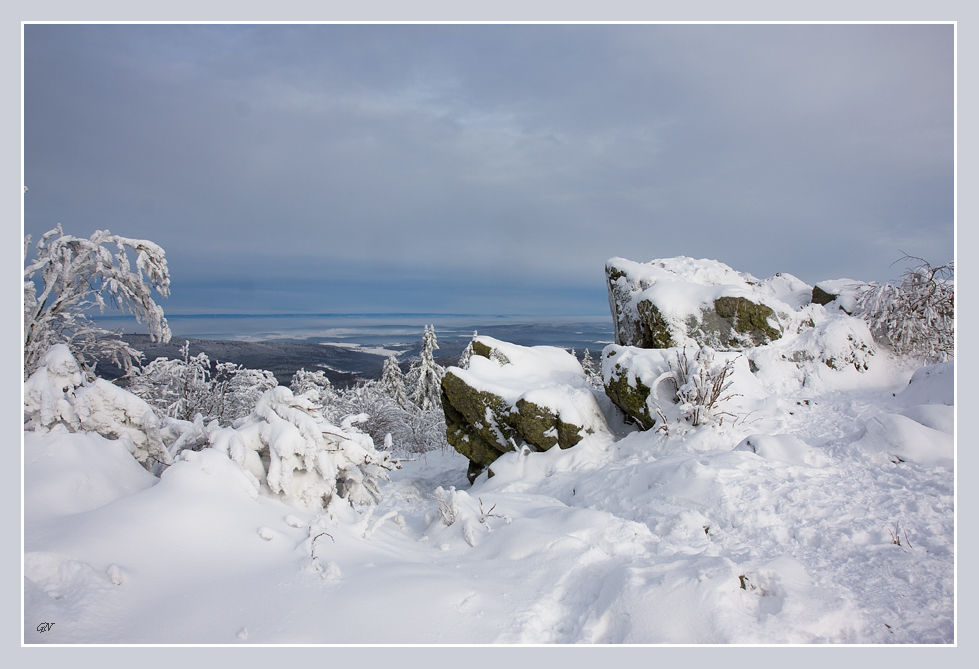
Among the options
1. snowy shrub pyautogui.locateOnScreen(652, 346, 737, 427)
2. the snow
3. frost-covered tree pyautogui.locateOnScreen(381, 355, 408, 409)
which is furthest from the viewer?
frost-covered tree pyautogui.locateOnScreen(381, 355, 408, 409)

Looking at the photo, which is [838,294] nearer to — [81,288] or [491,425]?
[491,425]

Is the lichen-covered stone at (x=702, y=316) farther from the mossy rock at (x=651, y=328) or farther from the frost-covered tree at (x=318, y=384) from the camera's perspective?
the frost-covered tree at (x=318, y=384)

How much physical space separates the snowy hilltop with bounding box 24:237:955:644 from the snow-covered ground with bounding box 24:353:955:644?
0.06 ft

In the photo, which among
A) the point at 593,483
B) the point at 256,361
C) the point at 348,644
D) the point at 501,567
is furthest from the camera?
the point at 256,361

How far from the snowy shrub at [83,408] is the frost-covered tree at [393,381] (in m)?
23.3

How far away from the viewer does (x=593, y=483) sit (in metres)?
6.85

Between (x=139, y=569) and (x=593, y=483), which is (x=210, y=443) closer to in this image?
(x=139, y=569)

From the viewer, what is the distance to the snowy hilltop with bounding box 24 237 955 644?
2963 millimetres

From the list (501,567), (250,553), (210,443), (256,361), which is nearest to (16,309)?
(210,443)

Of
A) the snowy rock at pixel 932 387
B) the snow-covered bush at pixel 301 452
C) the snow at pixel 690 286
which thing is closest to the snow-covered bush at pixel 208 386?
the snow-covered bush at pixel 301 452

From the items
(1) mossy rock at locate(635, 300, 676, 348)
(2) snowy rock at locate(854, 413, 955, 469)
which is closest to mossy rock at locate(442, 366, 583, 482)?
(1) mossy rock at locate(635, 300, 676, 348)

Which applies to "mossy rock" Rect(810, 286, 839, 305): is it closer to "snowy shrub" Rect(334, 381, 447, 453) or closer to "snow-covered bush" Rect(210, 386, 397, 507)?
"snow-covered bush" Rect(210, 386, 397, 507)

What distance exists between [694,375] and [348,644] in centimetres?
672

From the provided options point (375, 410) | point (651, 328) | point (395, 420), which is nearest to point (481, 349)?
point (651, 328)
